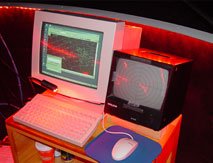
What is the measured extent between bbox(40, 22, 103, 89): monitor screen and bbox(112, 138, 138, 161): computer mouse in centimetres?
33

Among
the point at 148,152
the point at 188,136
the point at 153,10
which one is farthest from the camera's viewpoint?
the point at 188,136

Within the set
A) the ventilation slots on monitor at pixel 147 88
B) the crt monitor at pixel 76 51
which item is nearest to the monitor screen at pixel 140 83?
the ventilation slots on monitor at pixel 147 88

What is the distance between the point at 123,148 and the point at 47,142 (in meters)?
0.33

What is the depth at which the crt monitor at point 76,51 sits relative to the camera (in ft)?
3.07

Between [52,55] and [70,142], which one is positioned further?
[52,55]

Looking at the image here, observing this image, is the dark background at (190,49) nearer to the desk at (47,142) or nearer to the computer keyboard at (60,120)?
the desk at (47,142)

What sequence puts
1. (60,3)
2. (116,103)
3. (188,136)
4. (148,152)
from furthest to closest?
(60,3) → (188,136) → (116,103) → (148,152)

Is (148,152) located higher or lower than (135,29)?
lower

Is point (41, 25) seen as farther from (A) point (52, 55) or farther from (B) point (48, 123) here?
(B) point (48, 123)

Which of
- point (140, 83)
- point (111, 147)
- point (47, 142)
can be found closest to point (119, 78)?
point (140, 83)

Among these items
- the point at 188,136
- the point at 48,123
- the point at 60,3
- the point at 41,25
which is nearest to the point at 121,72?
the point at 48,123

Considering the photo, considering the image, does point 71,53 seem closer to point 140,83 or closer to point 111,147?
point 140,83

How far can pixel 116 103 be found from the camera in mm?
872

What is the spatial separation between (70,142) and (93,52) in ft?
1.36
